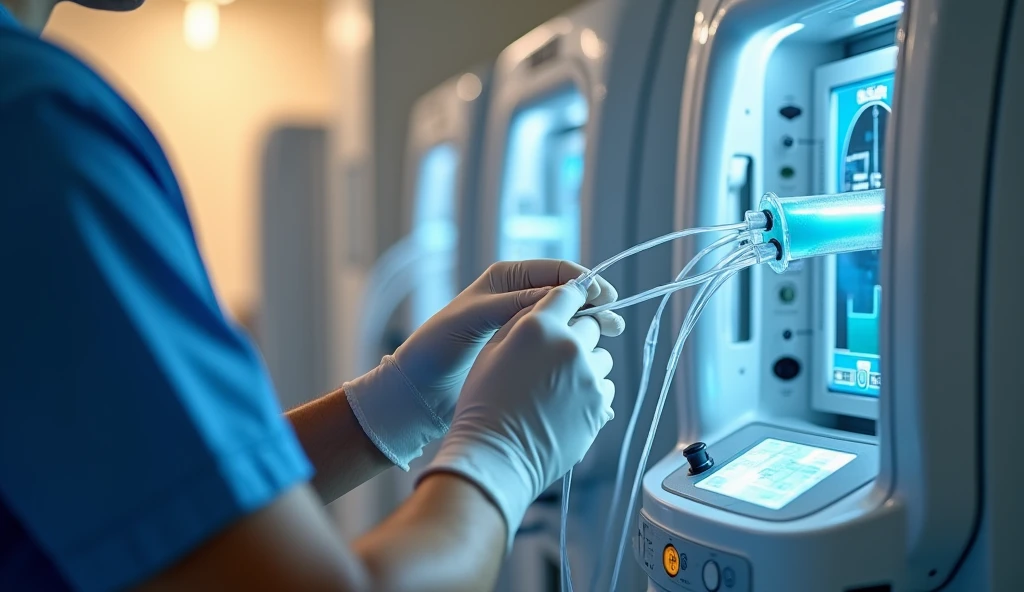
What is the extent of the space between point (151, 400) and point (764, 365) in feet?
2.48

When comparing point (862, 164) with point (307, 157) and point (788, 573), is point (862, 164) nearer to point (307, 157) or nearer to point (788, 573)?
point (788, 573)

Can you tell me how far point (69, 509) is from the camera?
0.54m

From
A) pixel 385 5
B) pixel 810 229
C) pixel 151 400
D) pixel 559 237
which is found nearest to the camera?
pixel 151 400

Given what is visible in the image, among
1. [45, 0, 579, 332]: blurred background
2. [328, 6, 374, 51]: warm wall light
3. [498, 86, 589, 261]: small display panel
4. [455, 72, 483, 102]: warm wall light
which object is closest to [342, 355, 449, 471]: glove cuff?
[498, 86, 589, 261]: small display panel

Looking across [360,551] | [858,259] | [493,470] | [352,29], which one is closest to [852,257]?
[858,259]

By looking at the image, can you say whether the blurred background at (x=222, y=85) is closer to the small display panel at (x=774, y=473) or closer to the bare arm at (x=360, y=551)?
the small display panel at (x=774, y=473)

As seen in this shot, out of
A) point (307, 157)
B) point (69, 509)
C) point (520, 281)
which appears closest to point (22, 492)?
point (69, 509)

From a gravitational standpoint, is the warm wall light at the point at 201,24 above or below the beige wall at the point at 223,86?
above

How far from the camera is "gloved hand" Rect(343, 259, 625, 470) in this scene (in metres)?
0.95

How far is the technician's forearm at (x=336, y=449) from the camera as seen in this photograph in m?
0.97

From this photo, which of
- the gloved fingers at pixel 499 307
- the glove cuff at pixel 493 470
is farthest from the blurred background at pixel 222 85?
the glove cuff at pixel 493 470

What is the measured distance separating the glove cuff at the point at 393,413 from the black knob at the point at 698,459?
277 mm

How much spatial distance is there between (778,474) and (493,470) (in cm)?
33

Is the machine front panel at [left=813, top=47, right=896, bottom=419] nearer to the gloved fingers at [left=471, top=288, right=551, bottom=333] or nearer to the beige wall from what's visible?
the gloved fingers at [left=471, top=288, right=551, bottom=333]
